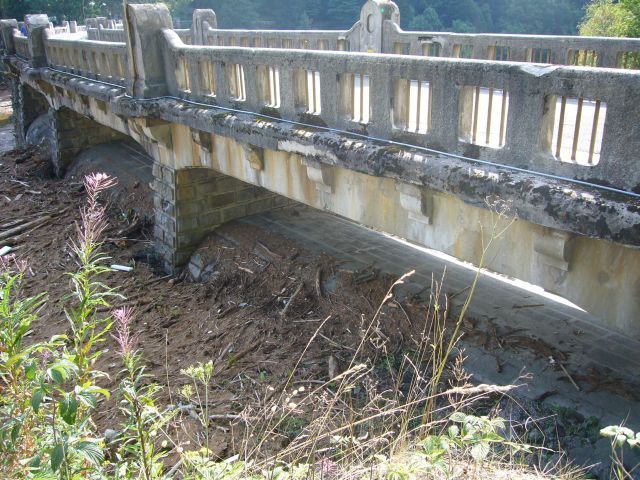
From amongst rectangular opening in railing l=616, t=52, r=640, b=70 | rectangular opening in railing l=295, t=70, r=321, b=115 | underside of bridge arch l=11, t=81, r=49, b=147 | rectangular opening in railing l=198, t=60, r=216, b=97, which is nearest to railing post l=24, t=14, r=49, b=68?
underside of bridge arch l=11, t=81, r=49, b=147

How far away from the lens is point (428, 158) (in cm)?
470

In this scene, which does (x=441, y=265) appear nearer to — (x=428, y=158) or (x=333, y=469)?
(x=428, y=158)

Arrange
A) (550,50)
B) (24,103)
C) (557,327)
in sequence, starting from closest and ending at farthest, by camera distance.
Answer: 1. (557,327)
2. (550,50)
3. (24,103)

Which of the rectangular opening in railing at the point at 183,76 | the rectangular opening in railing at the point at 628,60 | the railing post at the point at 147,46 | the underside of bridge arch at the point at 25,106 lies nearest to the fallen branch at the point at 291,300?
the rectangular opening in railing at the point at 183,76

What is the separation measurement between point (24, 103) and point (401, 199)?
17.8m

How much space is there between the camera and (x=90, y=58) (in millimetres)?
11055

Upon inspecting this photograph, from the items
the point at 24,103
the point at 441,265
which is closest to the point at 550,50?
the point at 441,265

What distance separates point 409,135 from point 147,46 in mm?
5090

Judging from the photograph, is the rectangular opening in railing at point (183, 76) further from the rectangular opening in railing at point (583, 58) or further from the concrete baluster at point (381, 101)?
the rectangular opening in railing at point (583, 58)

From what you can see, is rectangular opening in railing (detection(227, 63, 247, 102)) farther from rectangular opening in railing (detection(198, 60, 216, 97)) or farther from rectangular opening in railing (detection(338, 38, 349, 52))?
rectangular opening in railing (detection(338, 38, 349, 52))

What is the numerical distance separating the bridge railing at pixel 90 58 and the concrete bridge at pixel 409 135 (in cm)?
6

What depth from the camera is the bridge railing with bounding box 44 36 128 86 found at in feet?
32.0

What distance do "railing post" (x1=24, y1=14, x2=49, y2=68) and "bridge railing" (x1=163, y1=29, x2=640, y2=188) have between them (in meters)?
8.69

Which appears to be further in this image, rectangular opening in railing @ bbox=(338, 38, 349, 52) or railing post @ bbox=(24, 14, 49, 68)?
railing post @ bbox=(24, 14, 49, 68)
